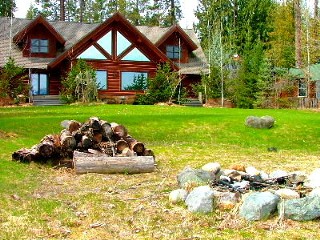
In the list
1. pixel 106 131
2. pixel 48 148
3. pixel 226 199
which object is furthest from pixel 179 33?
pixel 226 199

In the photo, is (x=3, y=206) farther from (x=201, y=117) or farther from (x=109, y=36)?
(x=109, y=36)

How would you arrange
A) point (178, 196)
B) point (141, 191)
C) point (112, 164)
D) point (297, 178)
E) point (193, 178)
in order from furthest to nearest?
Answer: point (112, 164) < point (141, 191) < point (297, 178) < point (193, 178) < point (178, 196)

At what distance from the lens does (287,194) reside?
8.18 metres

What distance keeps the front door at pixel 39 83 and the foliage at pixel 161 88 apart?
7.32 m

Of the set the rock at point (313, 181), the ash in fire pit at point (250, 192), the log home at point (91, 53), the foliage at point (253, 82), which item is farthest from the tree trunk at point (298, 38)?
the rock at point (313, 181)

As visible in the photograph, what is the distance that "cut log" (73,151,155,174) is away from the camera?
38.2 feet

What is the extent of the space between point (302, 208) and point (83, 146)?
658cm

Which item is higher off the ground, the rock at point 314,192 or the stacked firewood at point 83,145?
the stacked firewood at point 83,145

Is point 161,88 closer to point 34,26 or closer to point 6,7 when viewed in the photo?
point 34,26

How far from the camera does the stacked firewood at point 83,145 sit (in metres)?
12.7

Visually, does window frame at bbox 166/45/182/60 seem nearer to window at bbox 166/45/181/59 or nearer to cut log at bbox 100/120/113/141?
window at bbox 166/45/181/59

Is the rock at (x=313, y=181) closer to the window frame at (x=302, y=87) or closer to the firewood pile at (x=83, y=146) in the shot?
the firewood pile at (x=83, y=146)

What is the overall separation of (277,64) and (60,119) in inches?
1213

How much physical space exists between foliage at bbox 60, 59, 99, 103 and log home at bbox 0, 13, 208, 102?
8.11ft
